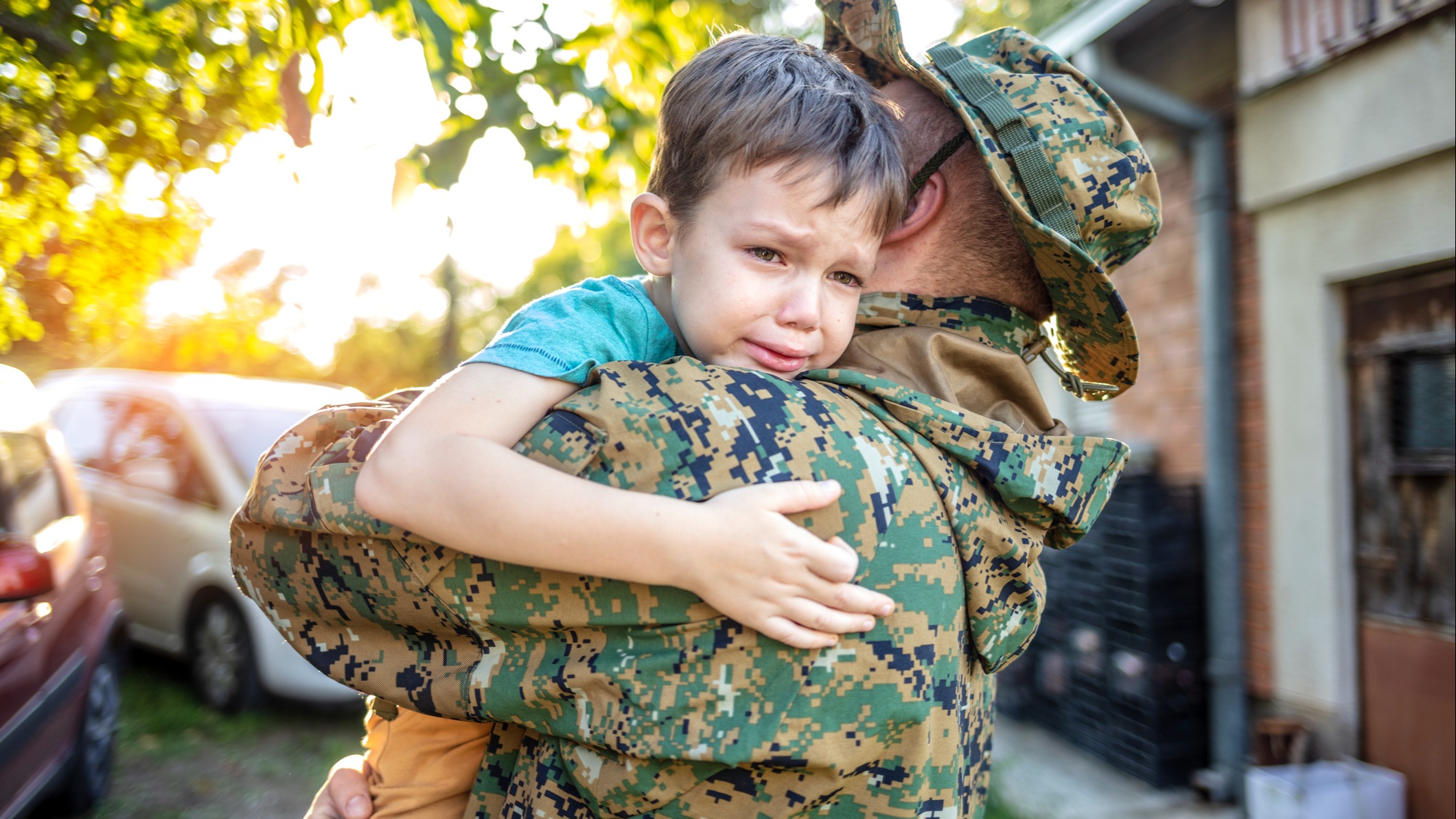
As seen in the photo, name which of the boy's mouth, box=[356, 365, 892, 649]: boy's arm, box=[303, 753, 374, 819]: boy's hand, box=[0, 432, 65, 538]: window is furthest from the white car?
box=[356, 365, 892, 649]: boy's arm

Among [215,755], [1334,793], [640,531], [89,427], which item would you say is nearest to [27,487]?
[215,755]

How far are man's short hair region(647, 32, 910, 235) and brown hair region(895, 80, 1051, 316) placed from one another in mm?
65

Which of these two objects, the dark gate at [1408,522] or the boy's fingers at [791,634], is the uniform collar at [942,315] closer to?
the boy's fingers at [791,634]

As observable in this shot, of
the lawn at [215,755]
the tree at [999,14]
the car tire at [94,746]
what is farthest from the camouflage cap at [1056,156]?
the tree at [999,14]

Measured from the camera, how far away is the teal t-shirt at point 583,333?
4.04 feet

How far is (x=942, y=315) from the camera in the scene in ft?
5.10

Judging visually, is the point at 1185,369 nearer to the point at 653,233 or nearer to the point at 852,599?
the point at 653,233

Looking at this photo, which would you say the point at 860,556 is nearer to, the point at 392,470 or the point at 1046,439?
the point at 1046,439

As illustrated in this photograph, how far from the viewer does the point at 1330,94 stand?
3949mm

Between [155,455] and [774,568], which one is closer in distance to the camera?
[774,568]

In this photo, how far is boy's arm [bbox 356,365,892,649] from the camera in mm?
1097

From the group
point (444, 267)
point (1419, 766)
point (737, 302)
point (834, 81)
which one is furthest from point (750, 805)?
point (444, 267)

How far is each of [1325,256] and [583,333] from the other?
3.96 metres

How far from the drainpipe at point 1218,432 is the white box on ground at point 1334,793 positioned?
787 mm
